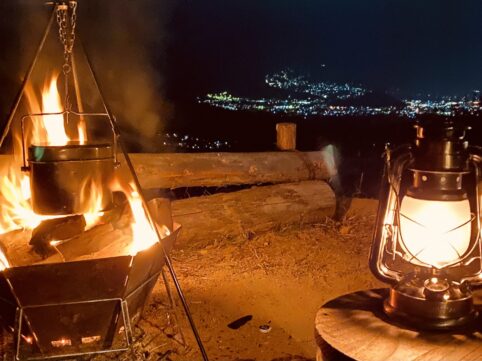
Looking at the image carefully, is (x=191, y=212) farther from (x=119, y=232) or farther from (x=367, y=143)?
(x=367, y=143)

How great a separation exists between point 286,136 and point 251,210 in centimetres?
127

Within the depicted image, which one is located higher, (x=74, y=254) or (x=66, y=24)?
(x=66, y=24)

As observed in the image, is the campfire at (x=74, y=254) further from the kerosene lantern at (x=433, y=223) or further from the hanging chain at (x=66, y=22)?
the kerosene lantern at (x=433, y=223)

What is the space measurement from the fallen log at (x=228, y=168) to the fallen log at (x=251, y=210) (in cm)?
14

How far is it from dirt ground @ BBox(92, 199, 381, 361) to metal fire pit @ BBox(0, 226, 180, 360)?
0.91 feet

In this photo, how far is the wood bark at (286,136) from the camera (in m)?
6.28

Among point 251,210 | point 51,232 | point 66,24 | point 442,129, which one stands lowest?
point 251,210

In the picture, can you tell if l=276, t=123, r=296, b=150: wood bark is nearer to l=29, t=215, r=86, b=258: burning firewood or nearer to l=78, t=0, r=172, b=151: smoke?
l=29, t=215, r=86, b=258: burning firewood

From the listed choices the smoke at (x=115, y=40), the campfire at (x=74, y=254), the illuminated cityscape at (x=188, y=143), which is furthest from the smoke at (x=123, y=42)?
the campfire at (x=74, y=254)

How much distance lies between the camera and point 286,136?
20.7ft

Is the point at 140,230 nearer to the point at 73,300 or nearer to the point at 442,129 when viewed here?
the point at 73,300

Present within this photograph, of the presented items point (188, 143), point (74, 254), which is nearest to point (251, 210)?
point (74, 254)

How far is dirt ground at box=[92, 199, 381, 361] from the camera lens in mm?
3324

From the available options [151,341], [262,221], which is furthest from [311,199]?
[151,341]
